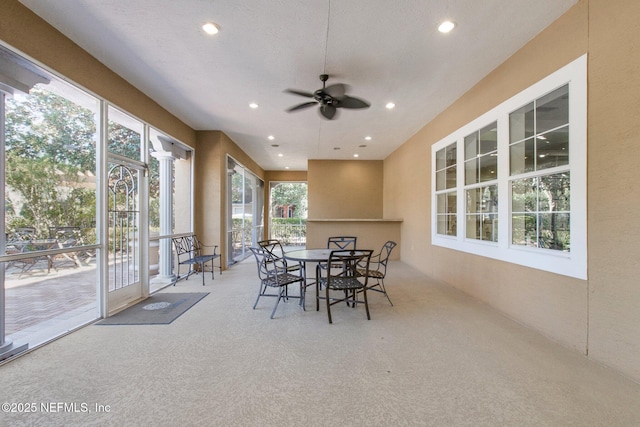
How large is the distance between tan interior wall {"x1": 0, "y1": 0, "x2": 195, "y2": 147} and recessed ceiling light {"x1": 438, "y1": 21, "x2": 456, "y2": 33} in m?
3.79

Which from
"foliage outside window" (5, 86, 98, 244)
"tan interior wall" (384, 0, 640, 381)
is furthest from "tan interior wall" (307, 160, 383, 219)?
"foliage outside window" (5, 86, 98, 244)

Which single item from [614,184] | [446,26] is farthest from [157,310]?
[614,184]

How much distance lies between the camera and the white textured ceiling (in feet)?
7.84

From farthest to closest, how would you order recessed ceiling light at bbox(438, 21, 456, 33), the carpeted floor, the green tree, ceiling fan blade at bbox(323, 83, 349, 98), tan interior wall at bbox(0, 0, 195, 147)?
1. the green tree
2. ceiling fan blade at bbox(323, 83, 349, 98)
3. recessed ceiling light at bbox(438, 21, 456, 33)
4. tan interior wall at bbox(0, 0, 195, 147)
5. the carpeted floor

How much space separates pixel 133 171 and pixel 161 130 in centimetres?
99

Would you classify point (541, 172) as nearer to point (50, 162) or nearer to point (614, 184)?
point (614, 184)

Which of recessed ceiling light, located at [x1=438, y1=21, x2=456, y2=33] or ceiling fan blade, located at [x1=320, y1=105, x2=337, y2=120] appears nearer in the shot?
recessed ceiling light, located at [x1=438, y1=21, x2=456, y2=33]

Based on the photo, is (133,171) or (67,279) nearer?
(67,279)

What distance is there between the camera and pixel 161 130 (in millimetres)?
4551

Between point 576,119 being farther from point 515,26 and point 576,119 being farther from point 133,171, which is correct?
point 133,171

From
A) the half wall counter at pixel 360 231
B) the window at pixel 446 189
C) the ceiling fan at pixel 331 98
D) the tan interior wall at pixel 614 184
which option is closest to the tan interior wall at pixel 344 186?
the half wall counter at pixel 360 231

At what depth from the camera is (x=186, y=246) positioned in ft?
17.6

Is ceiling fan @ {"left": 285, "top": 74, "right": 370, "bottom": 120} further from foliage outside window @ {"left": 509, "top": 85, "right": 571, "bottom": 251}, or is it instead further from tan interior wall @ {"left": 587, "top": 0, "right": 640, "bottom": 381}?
tan interior wall @ {"left": 587, "top": 0, "right": 640, "bottom": 381}

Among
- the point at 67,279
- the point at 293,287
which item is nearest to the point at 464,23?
the point at 293,287
